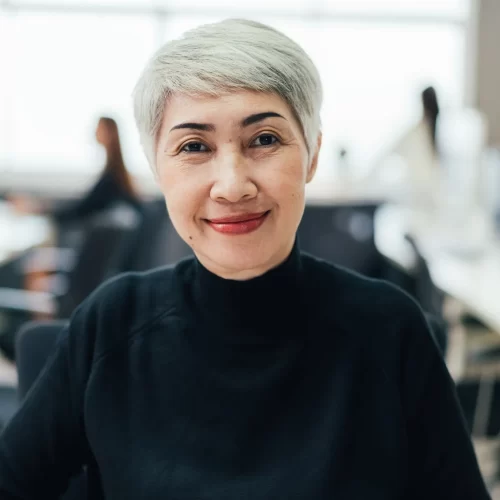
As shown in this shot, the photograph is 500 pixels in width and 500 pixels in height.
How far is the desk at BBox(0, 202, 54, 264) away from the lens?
3.28m

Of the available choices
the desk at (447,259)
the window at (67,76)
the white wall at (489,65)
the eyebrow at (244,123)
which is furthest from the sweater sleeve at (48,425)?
the white wall at (489,65)

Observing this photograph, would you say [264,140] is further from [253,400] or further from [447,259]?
[447,259]

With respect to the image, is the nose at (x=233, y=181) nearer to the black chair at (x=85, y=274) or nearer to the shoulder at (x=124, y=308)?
the shoulder at (x=124, y=308)

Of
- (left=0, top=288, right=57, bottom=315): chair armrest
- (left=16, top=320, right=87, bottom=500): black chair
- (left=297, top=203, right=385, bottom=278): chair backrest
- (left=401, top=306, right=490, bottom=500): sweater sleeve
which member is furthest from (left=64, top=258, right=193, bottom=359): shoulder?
(left=297, top=203, right=385, bottom=278): chair backrest

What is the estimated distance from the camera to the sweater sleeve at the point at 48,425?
0.98m

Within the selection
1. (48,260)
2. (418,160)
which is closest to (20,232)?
(48,260)

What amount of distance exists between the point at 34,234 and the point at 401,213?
6.44 ft

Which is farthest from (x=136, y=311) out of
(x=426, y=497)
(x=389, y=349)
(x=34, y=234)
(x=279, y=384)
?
(x=34, y=234)

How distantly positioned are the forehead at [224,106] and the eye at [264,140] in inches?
1.3

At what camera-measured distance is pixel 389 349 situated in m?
0.96

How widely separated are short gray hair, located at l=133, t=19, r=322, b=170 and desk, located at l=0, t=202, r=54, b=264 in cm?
238

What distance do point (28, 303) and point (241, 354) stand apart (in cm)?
187

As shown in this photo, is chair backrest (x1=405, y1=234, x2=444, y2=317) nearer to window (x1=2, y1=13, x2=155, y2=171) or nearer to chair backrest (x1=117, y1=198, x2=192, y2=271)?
chair backrest (x1=117, y1=198, x2=192, y2=271)

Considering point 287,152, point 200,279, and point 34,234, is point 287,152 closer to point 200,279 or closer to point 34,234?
point 200,279
